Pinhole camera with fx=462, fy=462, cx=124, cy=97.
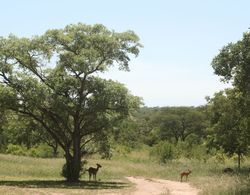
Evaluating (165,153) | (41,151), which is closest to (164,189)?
(165,153)

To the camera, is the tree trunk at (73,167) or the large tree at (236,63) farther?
the tree trunk at (73,167)

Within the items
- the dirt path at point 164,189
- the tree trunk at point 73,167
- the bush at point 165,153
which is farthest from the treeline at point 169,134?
the dirt path at point 164,189

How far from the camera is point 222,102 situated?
149 ft

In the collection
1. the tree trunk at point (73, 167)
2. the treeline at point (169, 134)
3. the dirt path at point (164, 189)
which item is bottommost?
the dirt path at point (164, 189)

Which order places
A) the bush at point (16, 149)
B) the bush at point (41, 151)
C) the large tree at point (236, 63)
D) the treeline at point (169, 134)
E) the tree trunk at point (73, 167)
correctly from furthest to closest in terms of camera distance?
the bush at point (16, 149), the bush at point (41, 151), the treeline at point (169, 134), the tree trunk at point (73, 167), the large tree at point (236, 63)

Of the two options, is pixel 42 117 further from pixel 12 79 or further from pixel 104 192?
pixel 104 192

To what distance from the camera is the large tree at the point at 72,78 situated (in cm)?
3084

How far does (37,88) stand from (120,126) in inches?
296

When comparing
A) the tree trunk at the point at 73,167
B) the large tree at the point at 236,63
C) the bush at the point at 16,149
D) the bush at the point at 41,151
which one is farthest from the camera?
the bush at the point at 16,149

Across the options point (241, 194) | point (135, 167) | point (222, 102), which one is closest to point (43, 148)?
point (135, 167)

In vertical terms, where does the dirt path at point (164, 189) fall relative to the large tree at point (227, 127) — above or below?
below

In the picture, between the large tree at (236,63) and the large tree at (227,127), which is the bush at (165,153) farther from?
the large tree at (236,63)

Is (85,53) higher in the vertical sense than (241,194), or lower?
higher

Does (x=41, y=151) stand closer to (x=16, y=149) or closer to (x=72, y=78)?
(x=16, y=149)
